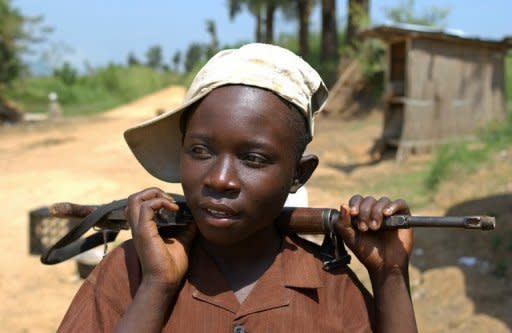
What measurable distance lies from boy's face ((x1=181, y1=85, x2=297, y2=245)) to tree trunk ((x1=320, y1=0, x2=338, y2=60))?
1813 cm

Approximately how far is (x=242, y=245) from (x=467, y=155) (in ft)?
24.7

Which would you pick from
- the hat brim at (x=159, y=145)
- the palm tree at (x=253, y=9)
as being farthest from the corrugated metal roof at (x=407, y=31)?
the palm tree at (x=253, y=9)

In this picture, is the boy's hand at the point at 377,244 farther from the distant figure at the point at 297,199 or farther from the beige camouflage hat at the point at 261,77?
the distant figure at the point at 297,199

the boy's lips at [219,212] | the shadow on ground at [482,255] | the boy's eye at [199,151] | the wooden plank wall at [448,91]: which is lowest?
the wooden plank wall at [448,91]

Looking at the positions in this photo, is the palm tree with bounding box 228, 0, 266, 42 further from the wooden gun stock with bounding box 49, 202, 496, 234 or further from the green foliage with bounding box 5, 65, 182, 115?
the wooden gun stock with bounding box 49, 202, 496, 234

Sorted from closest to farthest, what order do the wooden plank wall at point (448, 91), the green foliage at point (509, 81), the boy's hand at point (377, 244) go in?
1. the boy's hand at point (377, 244)
2. the wooden plank wall at point (448, 91)
3. the green foliage at point (509, 81)

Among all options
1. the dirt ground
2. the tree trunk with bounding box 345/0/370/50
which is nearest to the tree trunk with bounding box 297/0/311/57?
the tree trunk with bounding box 345/0/370/50

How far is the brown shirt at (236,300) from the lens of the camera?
4.86 ft

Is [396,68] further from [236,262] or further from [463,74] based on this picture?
[236,262]

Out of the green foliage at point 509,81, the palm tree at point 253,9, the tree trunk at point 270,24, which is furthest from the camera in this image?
the tree trunk at point 270,24

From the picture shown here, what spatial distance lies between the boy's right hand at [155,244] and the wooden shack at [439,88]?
9.59 meters

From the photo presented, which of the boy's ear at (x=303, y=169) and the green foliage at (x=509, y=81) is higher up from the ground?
the boy's ear at (x=303, y=169)

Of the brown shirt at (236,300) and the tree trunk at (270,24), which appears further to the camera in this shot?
the tree trunk at (270,24)

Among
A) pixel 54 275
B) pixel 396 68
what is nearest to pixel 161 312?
pixel 54 275
